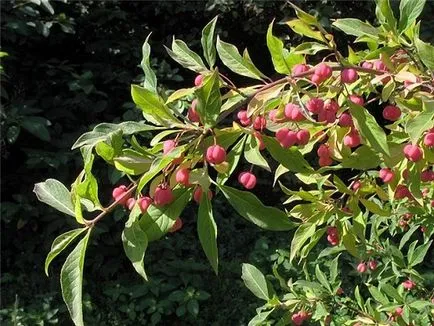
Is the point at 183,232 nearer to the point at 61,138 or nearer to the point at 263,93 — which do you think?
the point at 61,138

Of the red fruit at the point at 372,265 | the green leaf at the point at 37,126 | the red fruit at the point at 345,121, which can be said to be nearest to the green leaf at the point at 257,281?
the red fruit at the point at 372,265

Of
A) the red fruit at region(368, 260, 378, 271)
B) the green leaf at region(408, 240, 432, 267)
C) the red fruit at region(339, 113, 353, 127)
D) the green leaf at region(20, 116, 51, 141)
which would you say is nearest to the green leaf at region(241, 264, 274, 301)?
the green leaf at region(408, 240, 432, 267)

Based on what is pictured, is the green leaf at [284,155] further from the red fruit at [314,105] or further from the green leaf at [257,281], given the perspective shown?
the green leaf at [257,281]

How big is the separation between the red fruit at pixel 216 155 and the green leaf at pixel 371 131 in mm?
174

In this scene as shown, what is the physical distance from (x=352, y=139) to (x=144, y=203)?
305mm

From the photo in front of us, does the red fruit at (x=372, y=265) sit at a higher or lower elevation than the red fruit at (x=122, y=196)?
lower

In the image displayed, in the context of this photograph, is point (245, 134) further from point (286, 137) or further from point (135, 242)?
point (135, 242)

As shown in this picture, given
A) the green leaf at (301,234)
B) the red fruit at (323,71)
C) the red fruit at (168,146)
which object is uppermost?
the red fruit at (323,71)

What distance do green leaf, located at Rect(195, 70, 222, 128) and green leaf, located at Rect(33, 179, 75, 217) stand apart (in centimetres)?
21

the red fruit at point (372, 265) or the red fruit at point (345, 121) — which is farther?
the red fruit at point (372, 265)

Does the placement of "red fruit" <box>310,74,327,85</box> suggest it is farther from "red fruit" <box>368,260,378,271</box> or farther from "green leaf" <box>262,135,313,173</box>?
"red fruit" <box>368,260,378,271</box>

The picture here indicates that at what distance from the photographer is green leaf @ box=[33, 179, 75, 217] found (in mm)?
880

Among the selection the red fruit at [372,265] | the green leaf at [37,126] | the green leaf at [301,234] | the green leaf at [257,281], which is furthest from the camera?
the green leaf at [37,126]

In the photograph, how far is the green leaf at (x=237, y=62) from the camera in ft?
3.14
